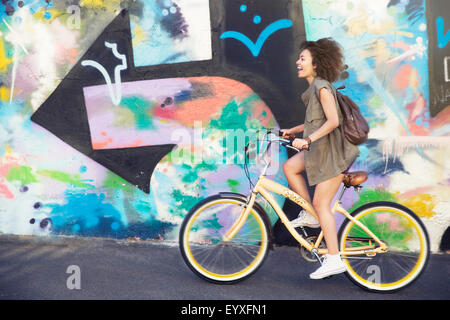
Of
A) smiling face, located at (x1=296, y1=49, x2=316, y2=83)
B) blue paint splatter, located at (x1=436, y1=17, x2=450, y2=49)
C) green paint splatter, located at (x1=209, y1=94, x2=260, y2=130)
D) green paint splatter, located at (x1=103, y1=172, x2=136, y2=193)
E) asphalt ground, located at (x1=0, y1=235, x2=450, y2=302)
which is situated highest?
blue paint splatter, located at (x1=436, y1=17, x2=450, y2=49)

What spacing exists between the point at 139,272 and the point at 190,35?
2374 mm

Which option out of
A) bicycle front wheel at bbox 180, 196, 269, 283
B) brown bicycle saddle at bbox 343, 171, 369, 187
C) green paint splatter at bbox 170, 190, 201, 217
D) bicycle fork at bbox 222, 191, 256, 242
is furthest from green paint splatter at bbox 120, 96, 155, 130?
brown bicycle saddle at bbox 343, 171, 369, 187

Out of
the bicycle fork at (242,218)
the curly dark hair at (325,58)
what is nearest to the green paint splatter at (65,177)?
the bicycle fork at (242,218)

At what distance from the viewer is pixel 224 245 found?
3762 mm

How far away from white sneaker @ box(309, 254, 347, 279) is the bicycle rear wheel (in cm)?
9

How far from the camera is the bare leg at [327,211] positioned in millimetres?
3482

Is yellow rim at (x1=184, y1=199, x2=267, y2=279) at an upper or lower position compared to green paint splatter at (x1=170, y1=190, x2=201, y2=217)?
lower

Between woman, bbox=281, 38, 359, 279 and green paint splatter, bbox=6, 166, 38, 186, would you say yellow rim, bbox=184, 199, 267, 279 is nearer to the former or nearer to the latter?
woman, bbox=281, 38, 359, 279

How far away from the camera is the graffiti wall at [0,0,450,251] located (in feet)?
14.5

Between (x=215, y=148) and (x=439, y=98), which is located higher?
(x=439, y=98)

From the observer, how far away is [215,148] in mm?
4723
